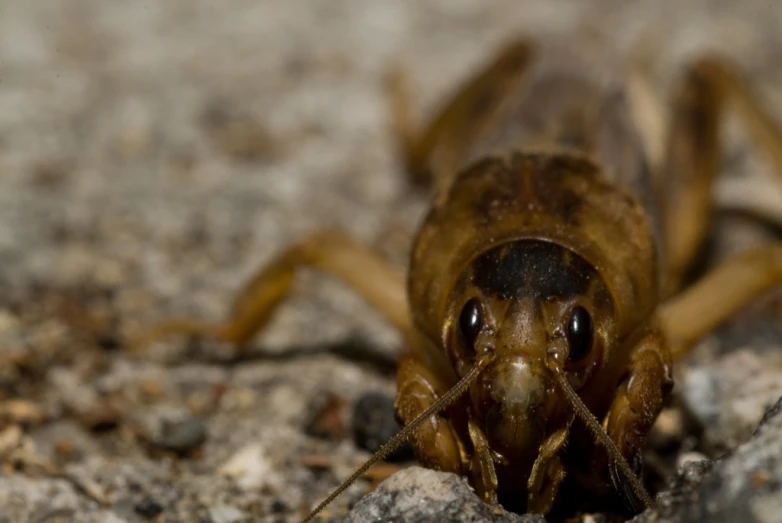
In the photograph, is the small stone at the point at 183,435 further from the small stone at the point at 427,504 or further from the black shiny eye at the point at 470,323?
the black shiny eye at the point at 470,323

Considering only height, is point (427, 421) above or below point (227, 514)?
below

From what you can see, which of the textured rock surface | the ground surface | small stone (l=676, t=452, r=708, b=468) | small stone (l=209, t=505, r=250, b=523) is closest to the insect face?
the textured rock surface

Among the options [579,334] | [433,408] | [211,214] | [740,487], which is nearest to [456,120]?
[211,214]

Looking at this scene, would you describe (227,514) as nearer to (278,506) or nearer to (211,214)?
(278,506)

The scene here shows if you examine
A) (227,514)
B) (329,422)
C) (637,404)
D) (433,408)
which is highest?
(329,422)

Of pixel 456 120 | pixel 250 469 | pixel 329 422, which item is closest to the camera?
pixel 250 469

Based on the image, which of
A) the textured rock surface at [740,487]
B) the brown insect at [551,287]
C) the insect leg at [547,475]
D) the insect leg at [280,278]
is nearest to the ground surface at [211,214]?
the insect leg at [280,278]

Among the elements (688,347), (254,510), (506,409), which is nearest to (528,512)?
(506,409)
